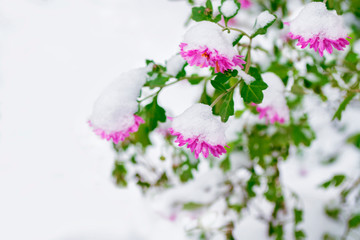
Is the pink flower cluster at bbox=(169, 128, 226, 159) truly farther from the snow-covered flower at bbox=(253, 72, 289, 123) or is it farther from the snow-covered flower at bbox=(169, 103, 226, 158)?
the snow-covered flower at bbox=(253, 72, 289, 123)

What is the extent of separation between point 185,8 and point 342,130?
67.8 inches

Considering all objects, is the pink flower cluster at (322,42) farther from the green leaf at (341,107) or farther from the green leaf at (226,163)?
the green leaf at (226,163)

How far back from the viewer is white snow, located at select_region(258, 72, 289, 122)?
2.80 feet

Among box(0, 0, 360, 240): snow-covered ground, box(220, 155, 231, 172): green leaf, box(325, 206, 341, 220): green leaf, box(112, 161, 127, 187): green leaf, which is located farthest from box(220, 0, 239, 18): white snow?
box(325, 206, 341, 220): green leaf

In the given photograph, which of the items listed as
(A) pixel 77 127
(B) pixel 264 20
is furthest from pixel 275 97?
(A) pixel 77 127

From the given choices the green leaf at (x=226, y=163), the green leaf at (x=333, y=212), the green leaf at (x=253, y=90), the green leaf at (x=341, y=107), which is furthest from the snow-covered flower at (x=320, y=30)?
the green leaf at (x=333, y=212)

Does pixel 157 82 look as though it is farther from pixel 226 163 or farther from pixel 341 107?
pixel 226 163

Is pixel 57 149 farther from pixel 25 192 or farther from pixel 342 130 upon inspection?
pixel 342 130

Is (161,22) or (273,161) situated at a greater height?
(161,22)

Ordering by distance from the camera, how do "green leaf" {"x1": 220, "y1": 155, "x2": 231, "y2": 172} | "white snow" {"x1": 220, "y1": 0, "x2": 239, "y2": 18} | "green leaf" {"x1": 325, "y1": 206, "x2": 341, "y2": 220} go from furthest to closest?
"green leaf" {"x1": 325, "y1": 206, "x2": 341, "y2": 220} → "green leaf" {"x1": 220, "y1": 155, "x2": 231, "y2": 172} → "white snow" {"x1": 220, "y1": 0, "x2": 239, "y2": 18}

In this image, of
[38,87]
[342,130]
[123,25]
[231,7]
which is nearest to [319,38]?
[231,7]

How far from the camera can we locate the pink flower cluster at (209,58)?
553mm

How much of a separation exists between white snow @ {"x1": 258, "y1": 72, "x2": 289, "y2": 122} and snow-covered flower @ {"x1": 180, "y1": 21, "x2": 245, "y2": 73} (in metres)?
0.29

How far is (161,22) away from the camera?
2760 millimetres
